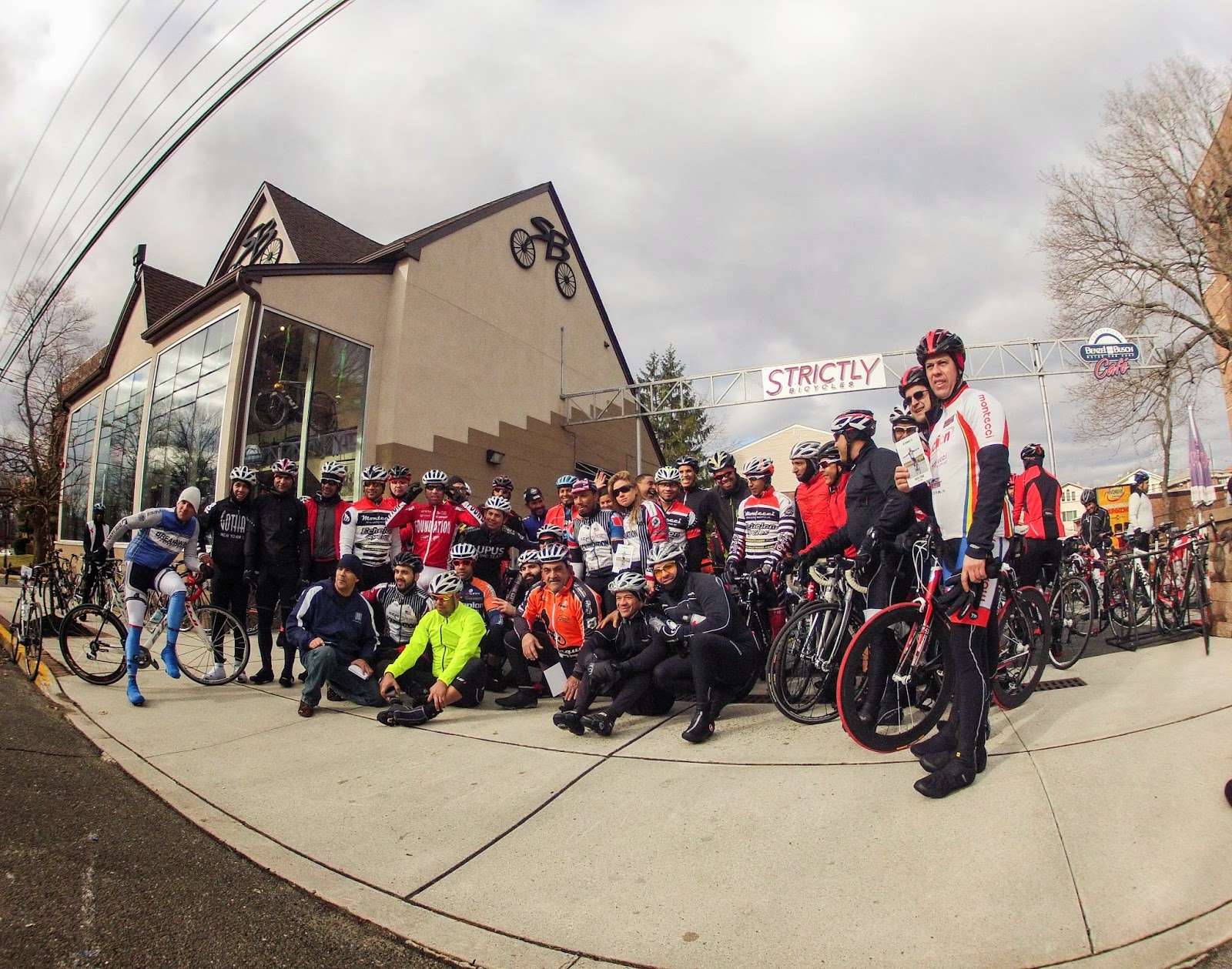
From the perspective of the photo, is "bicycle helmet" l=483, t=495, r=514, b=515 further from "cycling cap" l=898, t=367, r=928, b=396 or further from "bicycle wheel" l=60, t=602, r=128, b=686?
"cycling cap" l=898, t=367, r=928, b=396

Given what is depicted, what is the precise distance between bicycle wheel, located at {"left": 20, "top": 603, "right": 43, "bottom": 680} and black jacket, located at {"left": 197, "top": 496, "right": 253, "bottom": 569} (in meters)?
1.68

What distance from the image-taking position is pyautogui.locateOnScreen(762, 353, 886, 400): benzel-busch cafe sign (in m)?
15.8

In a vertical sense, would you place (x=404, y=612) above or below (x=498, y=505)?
below

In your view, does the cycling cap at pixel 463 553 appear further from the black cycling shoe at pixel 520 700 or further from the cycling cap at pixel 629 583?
the cycling cap at pixel 629 583

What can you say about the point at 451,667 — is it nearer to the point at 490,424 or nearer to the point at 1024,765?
the point at 1024,765

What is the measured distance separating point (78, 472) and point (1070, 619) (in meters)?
23.6

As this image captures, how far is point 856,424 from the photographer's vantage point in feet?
14.7

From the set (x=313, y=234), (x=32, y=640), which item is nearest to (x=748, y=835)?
(x=32, y=640)

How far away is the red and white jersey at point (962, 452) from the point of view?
3.06 metres

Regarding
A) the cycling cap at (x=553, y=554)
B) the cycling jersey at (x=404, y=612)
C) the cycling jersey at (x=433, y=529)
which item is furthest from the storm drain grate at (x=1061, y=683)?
the cycling jersey at (x=433, y=529)

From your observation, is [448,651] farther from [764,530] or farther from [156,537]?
[156,537]

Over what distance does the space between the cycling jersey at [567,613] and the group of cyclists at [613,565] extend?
0.01 meters

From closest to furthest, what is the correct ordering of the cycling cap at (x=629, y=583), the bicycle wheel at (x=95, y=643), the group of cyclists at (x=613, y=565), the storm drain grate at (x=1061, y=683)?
the group of cyclists at (x=613, y=565)
the cycling cap at (x=629, y=583)
the storm drain grate at (x=1061, y=683)
the bicycle wheel at (x=95, y=643)

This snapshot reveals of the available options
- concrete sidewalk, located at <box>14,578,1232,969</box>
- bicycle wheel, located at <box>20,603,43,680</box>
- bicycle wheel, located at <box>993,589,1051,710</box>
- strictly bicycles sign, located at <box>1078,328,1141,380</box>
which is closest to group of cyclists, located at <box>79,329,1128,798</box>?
concrete sidewalk, located at <box>14,578,1232,969</box>
